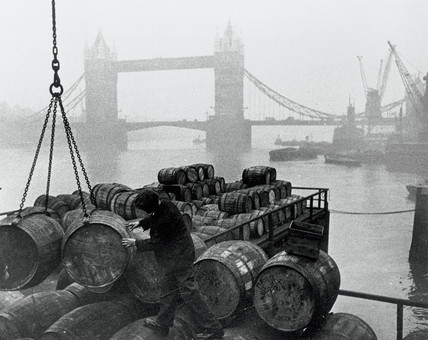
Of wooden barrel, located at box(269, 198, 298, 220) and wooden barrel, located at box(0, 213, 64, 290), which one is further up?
wooden barrel, located at box(0, 213, 64, 290)

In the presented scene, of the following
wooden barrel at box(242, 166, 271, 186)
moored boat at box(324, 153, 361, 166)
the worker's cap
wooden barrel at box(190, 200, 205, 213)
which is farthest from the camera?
moored boat at box(324, 153, 361, 166)

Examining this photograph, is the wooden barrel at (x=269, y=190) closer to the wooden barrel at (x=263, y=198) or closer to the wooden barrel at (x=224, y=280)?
the wooden barrel at (x=263, y=198)

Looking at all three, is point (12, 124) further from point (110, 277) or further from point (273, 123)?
point (110, 277)

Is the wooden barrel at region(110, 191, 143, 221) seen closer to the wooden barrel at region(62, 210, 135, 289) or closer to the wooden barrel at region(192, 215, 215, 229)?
the wooden barrel at region(192, 215, 215, 229)

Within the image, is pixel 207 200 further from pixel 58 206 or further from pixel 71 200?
pixel 58 206

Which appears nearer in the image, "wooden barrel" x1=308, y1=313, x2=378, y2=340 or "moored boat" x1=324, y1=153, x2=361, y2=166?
"wooden barrel" x1=308, y1=313, x2=378, y2=340

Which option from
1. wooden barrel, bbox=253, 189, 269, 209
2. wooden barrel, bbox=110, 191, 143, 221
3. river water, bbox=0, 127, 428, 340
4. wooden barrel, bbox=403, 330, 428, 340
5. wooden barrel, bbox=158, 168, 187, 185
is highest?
wooden barrel, bbox=158, 168, 187, 185

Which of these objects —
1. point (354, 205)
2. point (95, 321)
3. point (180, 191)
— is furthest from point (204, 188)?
point (354, 205)

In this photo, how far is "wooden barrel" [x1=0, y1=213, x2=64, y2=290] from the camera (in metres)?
5.13

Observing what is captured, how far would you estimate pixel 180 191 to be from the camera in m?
12.5

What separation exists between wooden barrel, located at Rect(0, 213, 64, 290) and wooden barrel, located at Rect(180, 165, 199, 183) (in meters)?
8.17

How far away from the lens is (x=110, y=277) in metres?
4.86

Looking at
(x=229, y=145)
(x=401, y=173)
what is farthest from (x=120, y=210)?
(x=229, y=145)

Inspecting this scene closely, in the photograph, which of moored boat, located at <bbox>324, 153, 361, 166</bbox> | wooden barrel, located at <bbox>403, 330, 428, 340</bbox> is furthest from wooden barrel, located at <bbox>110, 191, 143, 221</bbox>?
moored boat, located at <bbox>324, 153, 361, 166</bbox>
